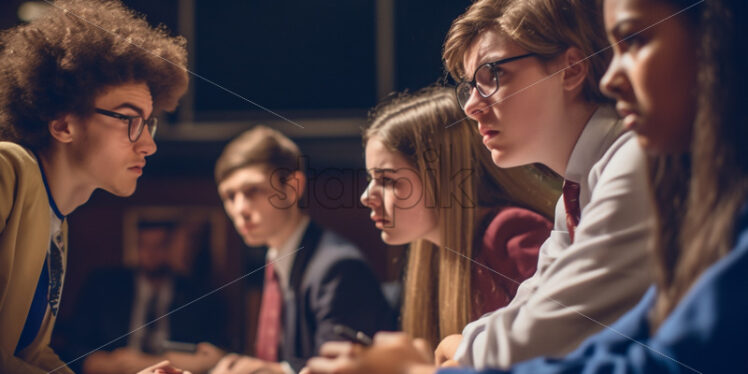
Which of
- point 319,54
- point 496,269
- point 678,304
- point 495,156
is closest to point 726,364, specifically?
point 678,304

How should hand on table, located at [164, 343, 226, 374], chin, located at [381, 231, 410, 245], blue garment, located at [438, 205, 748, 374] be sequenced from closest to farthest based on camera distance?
blue garment, located at [438, 205, 748, 374] → chin, located at [381, 231, 410, 245] → hand on table, located at [164, 343, 226, 374]

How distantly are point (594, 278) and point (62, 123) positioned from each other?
0.94m

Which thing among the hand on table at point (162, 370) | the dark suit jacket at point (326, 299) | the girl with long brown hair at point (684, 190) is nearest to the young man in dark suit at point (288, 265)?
the dark suit jacket at point (326, 299)

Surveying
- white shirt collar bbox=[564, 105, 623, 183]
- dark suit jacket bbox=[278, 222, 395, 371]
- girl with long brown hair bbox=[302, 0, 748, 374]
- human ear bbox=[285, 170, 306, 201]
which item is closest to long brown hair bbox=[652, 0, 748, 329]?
girl with long brown hair bbox=[302, 0, 748, 374]

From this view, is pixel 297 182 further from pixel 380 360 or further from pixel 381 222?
pixel 380 360

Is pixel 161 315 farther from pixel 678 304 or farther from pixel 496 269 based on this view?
pixel 678 304

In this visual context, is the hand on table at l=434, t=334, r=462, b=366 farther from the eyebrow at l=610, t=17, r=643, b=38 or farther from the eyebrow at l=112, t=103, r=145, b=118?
the eyebrow at l=112, t=103, r=145, b=118

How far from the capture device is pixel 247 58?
7.00ft

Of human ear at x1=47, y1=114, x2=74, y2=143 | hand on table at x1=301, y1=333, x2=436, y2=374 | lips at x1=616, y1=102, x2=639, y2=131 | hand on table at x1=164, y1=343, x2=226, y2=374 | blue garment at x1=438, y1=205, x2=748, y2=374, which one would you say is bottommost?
hand on table at x1=164, y1=343, x2=226, y2=374

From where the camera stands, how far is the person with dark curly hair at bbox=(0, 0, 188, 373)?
105 cm

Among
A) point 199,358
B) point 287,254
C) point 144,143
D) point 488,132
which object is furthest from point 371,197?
point 287,254

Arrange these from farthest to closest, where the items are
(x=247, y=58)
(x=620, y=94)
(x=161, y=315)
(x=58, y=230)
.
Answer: (x=247, y=58) → (x=161, y=315) → (x=58, y=230) → (x=620, y=94)

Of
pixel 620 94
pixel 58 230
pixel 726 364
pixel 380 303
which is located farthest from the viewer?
pixel 380 303

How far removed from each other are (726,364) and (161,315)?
5.50 ft
